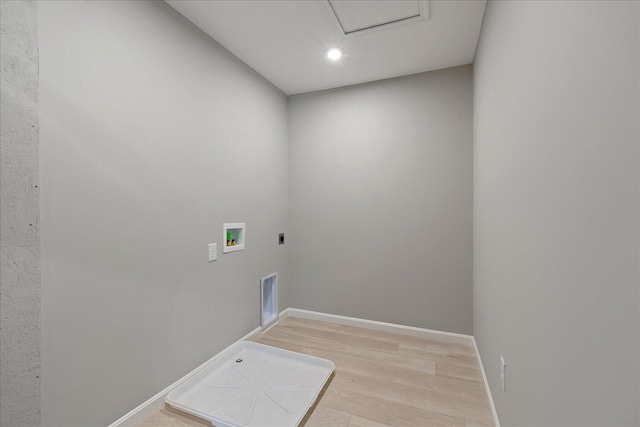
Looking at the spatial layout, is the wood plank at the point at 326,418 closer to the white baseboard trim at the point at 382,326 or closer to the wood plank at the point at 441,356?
the wood plank at the point at 441,356

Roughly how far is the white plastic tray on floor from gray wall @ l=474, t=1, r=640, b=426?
111cm

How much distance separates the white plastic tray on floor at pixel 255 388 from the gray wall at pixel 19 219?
0.76 metres

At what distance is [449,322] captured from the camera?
2447 millimetres

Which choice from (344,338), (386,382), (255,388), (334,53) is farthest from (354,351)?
(334,53)

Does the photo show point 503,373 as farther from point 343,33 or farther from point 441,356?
point 343,33

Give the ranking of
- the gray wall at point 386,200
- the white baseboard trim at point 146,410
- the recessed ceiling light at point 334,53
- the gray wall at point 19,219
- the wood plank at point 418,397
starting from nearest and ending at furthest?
the gray wall at point 19,219 → the white baseboard trim at point 146,410 → the wood plank at point 418,397 → the recessed ceiling light at point 334,53 → the gray wall at point 386,200

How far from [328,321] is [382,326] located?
58 cm

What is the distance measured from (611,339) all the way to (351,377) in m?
1.73

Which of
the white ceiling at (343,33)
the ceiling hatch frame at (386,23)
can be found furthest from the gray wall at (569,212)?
the white ceiling at (343,33)

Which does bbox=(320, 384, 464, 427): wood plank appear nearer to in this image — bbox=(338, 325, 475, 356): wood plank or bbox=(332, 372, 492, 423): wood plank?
bbox=(332, 372, 492, 423): wood plank

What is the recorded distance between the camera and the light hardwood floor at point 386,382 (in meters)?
1.53

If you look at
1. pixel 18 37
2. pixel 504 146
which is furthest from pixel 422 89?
pixel 18 37

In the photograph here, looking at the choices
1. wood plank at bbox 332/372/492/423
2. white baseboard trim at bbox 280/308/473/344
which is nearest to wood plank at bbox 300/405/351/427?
wood plank at bbox 332/372/492/423

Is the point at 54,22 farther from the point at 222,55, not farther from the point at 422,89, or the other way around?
the point at 422,89
